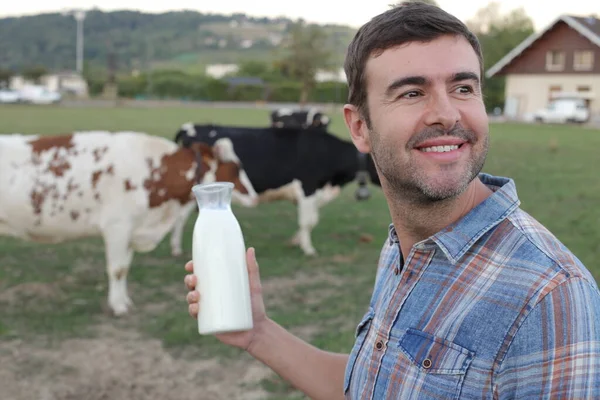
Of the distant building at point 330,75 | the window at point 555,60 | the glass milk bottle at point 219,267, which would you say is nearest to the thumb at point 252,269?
the glass milk bottle at point 219,267

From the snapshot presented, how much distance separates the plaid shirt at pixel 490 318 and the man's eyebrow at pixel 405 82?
0.32 metres

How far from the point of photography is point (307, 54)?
64.1 m

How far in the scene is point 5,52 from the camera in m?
143

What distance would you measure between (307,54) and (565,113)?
2782cm

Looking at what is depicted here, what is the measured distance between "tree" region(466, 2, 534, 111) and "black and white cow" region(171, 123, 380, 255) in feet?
147

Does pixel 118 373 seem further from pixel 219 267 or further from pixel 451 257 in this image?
pixel 451 257

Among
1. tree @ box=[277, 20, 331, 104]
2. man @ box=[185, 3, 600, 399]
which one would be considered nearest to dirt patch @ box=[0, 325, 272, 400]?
man @ box=[185, 3, 600, 399]

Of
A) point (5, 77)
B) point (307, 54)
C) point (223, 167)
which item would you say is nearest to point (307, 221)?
point (223, 167)

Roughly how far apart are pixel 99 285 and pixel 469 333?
20.5 feet

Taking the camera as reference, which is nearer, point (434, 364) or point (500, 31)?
point (434, 364)

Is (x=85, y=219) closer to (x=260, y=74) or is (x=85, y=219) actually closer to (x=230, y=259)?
(x=230, y=259)

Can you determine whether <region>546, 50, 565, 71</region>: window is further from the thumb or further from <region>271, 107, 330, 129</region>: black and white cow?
the thumb

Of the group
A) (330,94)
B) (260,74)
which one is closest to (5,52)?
(260,74)

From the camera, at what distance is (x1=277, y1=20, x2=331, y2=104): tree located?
63.8 meters
